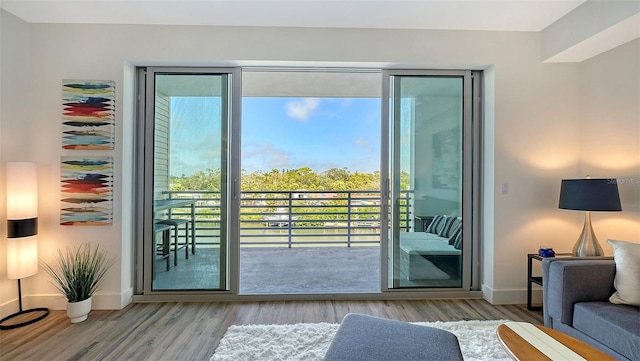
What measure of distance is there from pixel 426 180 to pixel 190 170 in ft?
7.63

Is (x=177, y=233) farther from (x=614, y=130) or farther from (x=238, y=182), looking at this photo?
(x=614, y=130)

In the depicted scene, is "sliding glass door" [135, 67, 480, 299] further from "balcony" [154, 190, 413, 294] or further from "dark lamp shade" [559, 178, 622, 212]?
"dark lamp shade" [559, 178, 622, 212]

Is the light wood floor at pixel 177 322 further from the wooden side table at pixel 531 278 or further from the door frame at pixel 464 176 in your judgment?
the door frame at pixel 464 176

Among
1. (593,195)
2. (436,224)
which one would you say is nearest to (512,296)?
(436,224)

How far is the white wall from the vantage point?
276 cm

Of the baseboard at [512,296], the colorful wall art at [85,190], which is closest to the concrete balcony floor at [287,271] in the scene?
the colorful wall art at [85,190]

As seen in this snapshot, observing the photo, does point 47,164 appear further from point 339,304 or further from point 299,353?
point 339,304

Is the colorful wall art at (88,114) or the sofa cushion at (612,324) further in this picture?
the colorful wall art at (88,114)

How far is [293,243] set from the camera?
18.2 feet

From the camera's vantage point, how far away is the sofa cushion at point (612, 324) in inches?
62.1

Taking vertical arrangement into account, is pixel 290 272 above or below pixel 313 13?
below

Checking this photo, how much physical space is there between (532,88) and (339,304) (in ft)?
8.98

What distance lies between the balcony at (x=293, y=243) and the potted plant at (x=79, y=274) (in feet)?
1.63

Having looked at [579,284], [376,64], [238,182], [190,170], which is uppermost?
[376,64]
